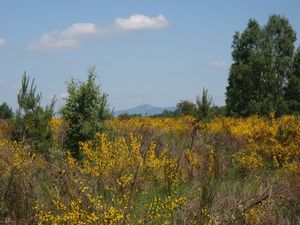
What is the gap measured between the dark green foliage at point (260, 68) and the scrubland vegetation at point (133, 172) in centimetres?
2203

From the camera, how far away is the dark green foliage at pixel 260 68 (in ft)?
143

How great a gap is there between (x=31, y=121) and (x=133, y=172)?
624 centimetres

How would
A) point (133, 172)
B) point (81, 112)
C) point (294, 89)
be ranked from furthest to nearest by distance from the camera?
point (294, 89), point (81, 112), point (133, 172)

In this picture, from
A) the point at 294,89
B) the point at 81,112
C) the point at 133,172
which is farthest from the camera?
the point at 294,89

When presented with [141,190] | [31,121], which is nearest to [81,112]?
[31,121]

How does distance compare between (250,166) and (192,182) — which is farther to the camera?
(250,166)

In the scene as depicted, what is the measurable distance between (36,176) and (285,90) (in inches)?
1513

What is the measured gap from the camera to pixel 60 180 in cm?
804

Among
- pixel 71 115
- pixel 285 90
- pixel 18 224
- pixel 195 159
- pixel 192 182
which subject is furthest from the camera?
pixel 285 90

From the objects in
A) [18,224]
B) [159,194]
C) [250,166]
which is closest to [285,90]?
[250,166]

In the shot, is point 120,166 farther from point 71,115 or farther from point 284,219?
point 71,115

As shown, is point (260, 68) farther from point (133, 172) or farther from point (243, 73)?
point (133, 172)

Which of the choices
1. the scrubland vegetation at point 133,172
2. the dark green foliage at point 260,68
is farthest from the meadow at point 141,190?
the dark green foliage at point 260,68

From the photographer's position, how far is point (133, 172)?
29.1 feet
